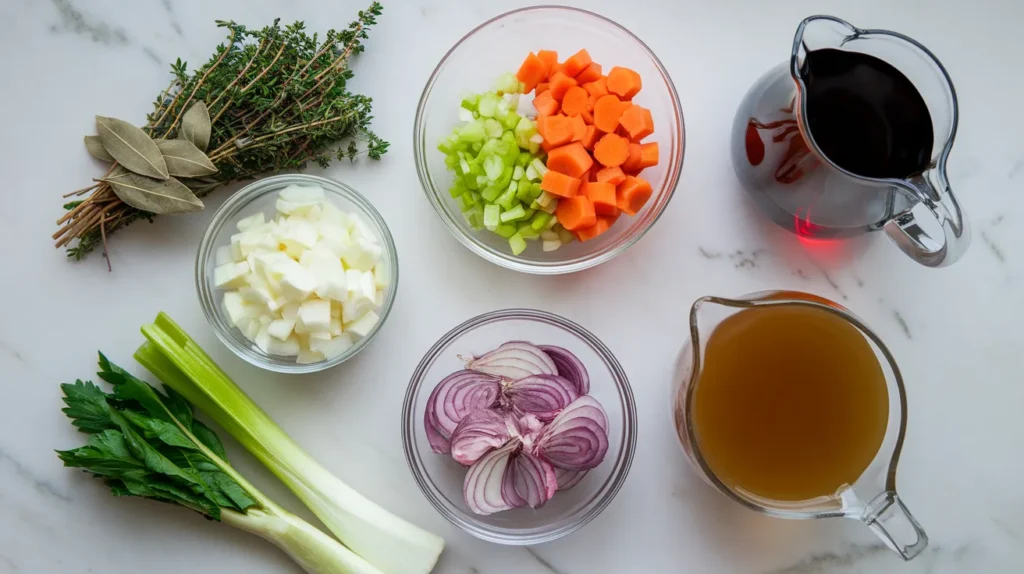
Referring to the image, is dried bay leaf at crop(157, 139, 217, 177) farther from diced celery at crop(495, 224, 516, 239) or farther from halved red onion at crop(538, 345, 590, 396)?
halved red onion at crop(538, 345, 590, 396)

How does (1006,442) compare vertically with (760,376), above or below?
below

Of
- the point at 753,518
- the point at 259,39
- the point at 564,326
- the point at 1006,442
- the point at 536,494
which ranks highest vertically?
the point at 259,39

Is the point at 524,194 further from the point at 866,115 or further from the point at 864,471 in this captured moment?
the point at 864,471

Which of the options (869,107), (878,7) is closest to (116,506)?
(869,107)

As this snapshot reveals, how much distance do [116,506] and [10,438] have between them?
0.95 feet

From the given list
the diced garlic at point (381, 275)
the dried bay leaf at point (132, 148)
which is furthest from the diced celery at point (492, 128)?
the dried bay leaf at point (132, 148)

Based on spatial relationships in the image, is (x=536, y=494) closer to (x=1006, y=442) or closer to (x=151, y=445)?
(x=151, y=445)

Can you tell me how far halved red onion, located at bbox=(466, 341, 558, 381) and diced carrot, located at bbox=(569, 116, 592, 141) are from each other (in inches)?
17.2

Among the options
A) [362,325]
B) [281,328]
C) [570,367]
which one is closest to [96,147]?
[281,328]

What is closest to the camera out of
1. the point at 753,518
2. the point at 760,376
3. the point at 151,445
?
the point at 760,376

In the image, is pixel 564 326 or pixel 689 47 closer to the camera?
pixel 564 326

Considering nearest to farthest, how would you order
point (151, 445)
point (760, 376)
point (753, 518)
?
point (760, 376) < point (151, 445) < point (753, 518)

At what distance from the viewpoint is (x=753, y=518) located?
5.32 feet

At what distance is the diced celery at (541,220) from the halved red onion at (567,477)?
0.50m
